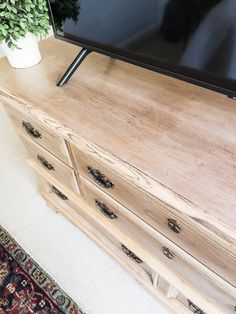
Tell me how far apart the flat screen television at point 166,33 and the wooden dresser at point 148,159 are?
96 mm

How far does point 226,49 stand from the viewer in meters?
0.55

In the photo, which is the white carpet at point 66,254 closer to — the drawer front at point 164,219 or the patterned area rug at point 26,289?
the patterned area rug at point 26,289

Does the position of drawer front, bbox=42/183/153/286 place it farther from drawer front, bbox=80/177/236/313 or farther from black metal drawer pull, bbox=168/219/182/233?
black metal drawer pull, bbox=168/219/182/233

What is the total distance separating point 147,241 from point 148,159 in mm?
306

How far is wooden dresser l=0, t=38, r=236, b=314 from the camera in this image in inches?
21.0

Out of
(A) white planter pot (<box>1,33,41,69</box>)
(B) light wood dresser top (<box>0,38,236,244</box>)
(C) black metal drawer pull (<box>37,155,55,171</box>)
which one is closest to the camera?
(B) light wood dresser top (<box>0,38,236,244</box>)

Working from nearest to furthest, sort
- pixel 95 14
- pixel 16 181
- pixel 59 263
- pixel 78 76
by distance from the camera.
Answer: pixel 95 14
pixel 78 76
pixel 59 263
pixel 16 181

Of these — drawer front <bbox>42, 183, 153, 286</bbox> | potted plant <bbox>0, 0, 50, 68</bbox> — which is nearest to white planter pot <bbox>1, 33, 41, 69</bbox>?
potted plant <bbox>0, 0, 50, 68</bbox>

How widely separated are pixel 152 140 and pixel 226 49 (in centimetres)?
25

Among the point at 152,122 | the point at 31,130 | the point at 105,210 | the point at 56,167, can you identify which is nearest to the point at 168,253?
Result: the point at 105,210

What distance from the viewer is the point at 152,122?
0.67 meters

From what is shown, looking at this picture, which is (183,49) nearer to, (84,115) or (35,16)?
(84,115)

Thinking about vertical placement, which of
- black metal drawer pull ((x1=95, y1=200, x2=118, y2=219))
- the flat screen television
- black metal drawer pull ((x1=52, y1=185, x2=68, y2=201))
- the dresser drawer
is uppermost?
the flat screen television

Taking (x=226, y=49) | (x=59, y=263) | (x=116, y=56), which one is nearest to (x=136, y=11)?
(x=116, y=56)
